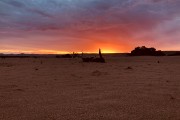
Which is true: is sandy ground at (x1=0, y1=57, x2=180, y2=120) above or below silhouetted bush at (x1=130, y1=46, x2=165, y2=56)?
below

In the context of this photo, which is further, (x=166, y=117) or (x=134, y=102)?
(x=134, y=102)

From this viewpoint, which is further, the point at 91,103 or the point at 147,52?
the point at 147,52

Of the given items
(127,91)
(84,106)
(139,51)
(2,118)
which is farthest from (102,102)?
(139,51)

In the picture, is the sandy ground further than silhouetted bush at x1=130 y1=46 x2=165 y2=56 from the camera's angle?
No

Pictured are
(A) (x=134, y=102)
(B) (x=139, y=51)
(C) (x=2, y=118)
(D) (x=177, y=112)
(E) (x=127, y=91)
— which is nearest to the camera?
(C) (x=2, y=118)

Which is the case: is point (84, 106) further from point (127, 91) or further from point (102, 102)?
point (127, 91)

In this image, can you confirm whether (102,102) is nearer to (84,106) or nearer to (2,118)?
(84,106)

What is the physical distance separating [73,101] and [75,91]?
1432mm

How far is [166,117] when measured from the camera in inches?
212

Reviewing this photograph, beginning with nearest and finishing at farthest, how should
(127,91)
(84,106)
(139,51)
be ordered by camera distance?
(84,106) → (127,91) → (139,51)

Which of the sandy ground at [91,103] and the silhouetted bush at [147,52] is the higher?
the silhouetted bush at [147,52]

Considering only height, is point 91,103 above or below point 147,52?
below

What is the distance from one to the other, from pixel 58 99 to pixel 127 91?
6.78 feet

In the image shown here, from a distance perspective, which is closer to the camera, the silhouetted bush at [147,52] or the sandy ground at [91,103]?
the sandy ground at [91,103]
